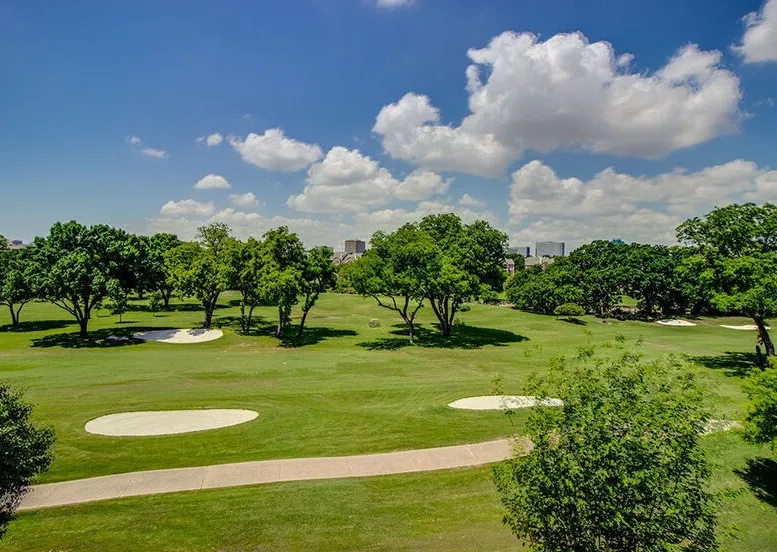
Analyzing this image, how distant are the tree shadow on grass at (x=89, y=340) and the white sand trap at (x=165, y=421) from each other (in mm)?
24200

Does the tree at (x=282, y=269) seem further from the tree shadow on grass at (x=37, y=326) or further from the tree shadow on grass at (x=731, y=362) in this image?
the tree shadow on grass at (x=731, y=362)

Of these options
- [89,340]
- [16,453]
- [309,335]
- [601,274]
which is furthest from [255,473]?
Result: [601,274]

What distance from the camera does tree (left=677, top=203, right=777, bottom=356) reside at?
30.2 m

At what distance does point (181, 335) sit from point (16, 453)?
137 ft

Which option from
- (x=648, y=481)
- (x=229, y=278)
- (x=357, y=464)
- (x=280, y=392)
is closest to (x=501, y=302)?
(x=229, y=278)

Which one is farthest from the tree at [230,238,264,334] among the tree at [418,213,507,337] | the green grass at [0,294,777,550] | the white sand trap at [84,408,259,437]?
the white sand trap at [84,408,259,437]

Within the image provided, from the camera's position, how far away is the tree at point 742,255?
30203 millimetres

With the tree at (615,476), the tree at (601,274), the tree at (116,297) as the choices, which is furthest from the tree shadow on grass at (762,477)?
the tree at (601,274)

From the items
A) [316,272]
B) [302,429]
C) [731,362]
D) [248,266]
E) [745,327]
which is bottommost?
[745,327]

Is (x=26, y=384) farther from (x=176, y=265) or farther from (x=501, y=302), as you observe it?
(x=501, y=302)

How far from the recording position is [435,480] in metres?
15.9

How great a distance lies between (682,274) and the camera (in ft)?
117

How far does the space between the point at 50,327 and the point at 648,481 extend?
65.0 m

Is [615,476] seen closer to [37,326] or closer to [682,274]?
[682,274]
